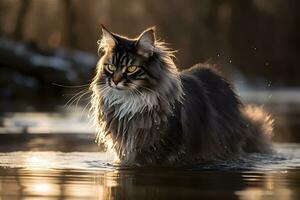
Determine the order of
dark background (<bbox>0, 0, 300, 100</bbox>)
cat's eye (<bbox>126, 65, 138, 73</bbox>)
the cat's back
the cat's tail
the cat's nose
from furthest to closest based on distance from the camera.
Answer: dark background (<bbox>0, 0, 300, 100</bbox>), the cat's tail, the cat's back, cat's eye (<bbox>126, 65, 138, 73</bbox>), the cat's nose

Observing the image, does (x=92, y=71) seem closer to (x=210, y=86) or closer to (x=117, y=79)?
(x=210, y=86)

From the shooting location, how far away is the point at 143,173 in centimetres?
848

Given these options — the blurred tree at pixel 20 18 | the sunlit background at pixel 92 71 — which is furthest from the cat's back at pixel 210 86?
the blurred tree at pixel 20 18

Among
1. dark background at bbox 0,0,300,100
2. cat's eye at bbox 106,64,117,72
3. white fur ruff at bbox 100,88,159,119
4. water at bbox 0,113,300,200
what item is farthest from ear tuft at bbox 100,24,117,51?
dark background at bbox 0,0,300,100

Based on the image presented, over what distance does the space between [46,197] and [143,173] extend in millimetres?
1950

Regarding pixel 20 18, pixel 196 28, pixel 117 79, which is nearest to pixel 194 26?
pixel 196 28

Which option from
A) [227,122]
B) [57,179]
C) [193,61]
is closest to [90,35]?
[193,61]

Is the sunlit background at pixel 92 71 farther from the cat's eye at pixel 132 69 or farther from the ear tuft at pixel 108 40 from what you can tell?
the cat's eye at pixel 132 69

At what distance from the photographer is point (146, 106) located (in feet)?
30.1

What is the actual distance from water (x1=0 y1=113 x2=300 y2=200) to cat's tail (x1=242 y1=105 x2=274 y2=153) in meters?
0.25

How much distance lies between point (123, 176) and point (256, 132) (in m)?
3.25

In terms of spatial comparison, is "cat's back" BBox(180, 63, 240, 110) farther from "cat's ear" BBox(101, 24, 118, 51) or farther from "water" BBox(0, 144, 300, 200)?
"cat's ear" BBox(101, 24, 118, 51)

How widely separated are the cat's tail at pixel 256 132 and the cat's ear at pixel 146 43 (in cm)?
221

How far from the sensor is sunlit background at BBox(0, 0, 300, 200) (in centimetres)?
772
